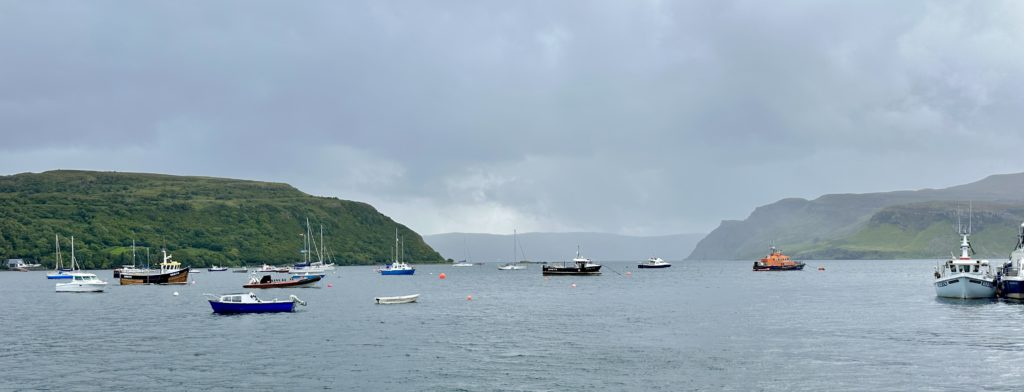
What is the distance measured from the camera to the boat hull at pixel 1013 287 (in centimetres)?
11300

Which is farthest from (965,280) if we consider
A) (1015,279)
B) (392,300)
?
(392,300)

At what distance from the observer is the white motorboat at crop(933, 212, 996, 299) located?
116500 mm

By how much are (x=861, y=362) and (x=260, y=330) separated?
58.8 meters

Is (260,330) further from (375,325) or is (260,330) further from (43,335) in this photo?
(43,335)

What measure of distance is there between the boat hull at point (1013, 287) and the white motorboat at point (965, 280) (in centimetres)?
154

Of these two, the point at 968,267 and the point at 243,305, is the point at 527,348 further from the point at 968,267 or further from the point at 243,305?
the point at 968,267

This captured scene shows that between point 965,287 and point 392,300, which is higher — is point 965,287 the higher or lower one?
the higher one

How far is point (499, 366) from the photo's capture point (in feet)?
209

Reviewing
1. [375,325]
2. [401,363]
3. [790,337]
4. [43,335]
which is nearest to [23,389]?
[401,363]

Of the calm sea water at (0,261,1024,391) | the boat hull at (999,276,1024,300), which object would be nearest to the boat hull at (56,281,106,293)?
the calm sea water at (0,261,1024,391)

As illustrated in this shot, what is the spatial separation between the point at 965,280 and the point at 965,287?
139 centimetres

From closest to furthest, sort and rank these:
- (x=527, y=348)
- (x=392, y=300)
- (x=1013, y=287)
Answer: (x=527, y=348) → (x=1013, y=287) → (x=392, y=300)

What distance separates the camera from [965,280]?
118m

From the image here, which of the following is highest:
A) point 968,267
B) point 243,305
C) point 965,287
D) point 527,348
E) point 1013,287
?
point 968,267
